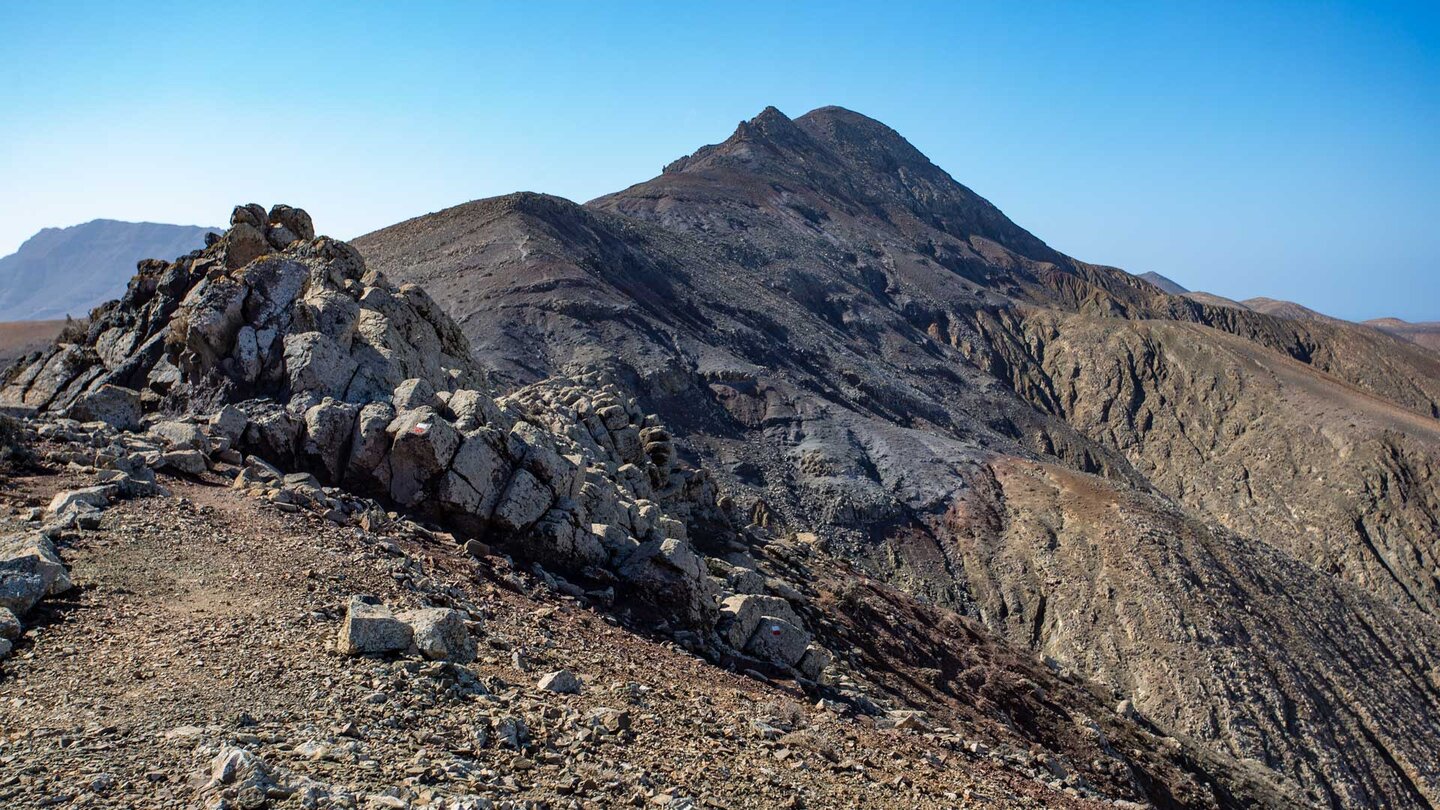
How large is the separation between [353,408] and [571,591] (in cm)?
422

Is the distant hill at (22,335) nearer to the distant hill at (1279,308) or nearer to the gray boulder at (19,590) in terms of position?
the gray boulder at (19,590)

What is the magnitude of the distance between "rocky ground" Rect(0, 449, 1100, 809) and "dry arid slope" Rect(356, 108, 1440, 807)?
19.4 metres

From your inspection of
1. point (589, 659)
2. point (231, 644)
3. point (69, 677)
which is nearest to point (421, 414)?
point (589, 659)

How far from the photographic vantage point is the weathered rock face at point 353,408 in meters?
13.0

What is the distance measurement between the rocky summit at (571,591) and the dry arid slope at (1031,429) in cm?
28

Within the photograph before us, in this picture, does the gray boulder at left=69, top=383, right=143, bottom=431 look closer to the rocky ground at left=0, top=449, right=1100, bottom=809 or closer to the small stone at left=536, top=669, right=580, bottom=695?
the rocky ground at left=0, top=449, right=1100, bottom=809

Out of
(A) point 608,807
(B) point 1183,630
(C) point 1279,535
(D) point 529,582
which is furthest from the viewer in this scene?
(C) point 1279,535

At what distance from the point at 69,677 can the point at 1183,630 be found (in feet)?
116

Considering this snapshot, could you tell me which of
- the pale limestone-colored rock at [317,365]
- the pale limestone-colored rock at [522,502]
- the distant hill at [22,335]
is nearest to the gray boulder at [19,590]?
the pale limestone-colored rock at [522,502]

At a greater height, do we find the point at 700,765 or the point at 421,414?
the point at 421,414

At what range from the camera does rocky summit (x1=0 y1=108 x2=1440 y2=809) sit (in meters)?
7.03

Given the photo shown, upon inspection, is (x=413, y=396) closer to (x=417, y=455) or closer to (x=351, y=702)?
(x=417, y=455)

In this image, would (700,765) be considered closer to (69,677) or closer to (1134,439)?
(69,677)

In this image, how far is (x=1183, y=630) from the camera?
3475 cm
